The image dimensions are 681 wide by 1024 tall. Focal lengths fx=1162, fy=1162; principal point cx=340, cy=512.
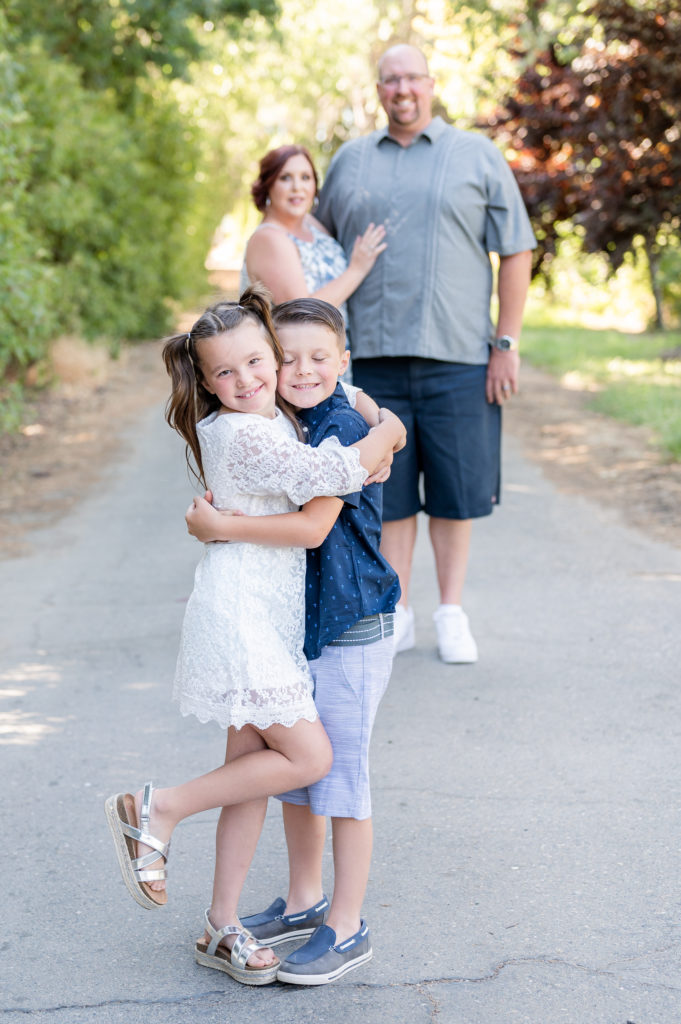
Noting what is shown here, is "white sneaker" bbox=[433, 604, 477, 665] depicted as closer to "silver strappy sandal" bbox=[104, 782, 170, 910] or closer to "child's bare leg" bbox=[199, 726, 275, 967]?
"child's bare leg" bbox=[199, 726, 275, 967]

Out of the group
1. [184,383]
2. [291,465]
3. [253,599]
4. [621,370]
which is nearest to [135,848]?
[253,599]

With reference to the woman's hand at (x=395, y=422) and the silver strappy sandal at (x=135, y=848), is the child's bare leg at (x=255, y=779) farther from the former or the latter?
the woman's hand at (x=395, y=422)

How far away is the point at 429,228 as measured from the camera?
432cm

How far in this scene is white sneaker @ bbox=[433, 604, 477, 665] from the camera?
4566 mm

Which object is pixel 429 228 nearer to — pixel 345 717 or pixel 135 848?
pixel 345 717

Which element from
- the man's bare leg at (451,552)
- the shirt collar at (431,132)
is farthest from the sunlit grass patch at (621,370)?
the shirt collar at (431,132)

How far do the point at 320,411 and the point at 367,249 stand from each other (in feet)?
5.72

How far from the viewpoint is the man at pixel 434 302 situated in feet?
14.2

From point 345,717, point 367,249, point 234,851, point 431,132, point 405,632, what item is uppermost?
point 431,132

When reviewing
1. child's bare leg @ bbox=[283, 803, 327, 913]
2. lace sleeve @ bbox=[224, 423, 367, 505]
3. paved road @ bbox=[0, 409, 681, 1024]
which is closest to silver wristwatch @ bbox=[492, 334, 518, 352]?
paved road @ bbox=[0, 409, 681, 1024]

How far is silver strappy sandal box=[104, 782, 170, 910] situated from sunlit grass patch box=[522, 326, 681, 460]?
6.65m

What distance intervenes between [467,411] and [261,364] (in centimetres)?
213

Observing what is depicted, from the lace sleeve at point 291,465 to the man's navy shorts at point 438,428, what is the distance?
2.03 m

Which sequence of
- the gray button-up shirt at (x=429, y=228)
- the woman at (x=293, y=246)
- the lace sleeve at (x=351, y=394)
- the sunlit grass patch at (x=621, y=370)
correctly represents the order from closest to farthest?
the lace sleeve at (x=351, y=394)
the woman at (x=293, y=246)
the gray button-up shirt at (x=429, y=228)
the sunlit grass patch at (x=621, y=370)
